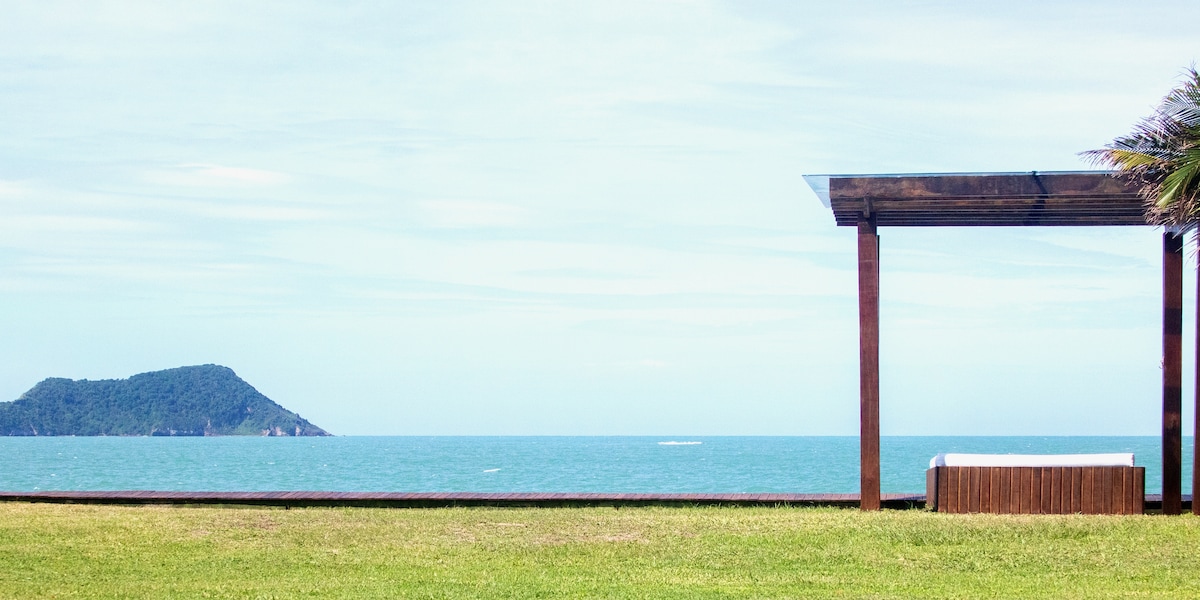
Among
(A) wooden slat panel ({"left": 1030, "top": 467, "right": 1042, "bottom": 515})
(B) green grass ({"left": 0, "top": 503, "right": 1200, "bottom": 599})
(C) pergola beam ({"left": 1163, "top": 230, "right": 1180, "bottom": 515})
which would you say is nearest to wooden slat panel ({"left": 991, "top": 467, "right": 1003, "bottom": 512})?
(A) wooden slat panel ({"left": 1030, "top": 467, "right": 1042, "bottom": 515})

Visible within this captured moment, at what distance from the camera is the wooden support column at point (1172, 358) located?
1548 centimetres

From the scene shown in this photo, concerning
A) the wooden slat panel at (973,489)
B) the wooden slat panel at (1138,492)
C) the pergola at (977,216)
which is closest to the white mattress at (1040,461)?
the wooden slat panel at (973,489)

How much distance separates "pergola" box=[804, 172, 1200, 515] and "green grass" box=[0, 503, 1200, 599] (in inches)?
64.3

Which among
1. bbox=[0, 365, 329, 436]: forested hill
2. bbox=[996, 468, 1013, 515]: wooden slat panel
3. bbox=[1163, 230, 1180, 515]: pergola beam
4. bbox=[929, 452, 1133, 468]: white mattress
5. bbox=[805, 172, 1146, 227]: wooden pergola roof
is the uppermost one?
bbox=[805, 172, 1146, 227]: wooden pergola roof

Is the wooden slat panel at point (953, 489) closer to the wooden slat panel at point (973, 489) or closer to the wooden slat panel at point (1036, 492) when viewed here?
the wooden slat panel at point (973, 489)

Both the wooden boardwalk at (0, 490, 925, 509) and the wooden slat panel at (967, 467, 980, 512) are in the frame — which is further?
the wooden boardwalk at (0, 490, 925, 509)

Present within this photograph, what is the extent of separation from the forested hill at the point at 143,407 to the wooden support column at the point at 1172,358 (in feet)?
519

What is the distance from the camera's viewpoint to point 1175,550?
1168 centimetres

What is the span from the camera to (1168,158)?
13883 mm

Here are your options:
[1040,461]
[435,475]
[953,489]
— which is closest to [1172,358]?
[1040,461]

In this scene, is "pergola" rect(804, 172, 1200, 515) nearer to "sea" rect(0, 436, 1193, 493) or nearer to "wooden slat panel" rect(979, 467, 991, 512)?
"wooden slat panel" rect(979, 467, 991, 512)

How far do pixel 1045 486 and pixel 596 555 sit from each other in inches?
239

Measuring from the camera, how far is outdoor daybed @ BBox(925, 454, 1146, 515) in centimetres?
1468

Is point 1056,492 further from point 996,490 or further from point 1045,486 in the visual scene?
point 996,490
